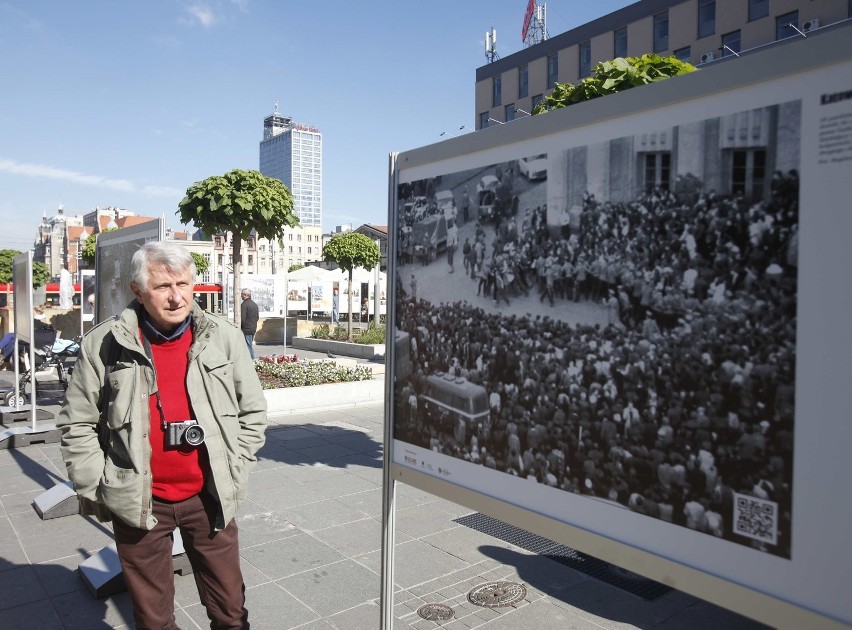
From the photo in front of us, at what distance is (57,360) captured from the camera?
1162 centimetres

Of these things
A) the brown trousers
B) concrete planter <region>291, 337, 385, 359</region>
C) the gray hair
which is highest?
the gray hair

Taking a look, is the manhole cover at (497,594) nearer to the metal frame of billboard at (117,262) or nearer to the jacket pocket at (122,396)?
the jacket pocket at (122,396)

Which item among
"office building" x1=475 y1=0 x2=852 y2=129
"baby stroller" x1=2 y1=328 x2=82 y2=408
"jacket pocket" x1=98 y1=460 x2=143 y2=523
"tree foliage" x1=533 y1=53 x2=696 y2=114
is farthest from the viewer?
"office building" x1=475 y1=0 x2=852 y2=129

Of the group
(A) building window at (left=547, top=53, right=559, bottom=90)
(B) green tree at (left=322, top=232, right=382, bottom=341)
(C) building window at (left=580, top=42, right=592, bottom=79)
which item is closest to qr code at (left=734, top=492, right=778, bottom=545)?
(B) green tree at (left=322, top=232, right=382, bottom=341)

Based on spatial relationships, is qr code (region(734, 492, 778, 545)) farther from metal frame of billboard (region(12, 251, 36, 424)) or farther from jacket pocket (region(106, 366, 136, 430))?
metal frame of billboard (region(12, 251, 36, 424))

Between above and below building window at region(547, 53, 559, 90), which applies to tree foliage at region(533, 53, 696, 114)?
below

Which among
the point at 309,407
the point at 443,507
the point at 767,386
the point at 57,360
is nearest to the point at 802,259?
the point at 767,386

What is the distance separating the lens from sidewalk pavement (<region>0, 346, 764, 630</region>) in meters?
3.78

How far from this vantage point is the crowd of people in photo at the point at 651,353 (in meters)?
1.55

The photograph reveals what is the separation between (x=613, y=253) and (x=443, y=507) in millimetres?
4396

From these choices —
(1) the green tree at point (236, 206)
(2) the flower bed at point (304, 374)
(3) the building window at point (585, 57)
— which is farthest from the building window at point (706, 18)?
(2) the flower bed at point (304, 374)

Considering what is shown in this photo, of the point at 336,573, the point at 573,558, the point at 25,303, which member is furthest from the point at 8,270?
the point at 573,558

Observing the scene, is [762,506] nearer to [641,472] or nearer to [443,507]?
[641,472]

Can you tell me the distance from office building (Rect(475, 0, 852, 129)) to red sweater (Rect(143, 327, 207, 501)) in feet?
87.0
